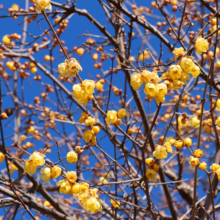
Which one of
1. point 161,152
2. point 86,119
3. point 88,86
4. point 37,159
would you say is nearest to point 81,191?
point 37,159

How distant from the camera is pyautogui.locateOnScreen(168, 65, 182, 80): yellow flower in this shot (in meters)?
1.78

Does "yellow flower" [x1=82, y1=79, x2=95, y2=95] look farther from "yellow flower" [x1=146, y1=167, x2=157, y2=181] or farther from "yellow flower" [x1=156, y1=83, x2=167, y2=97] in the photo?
"yellow flower" [x1=146, y1=167, x2=157, y2=181]

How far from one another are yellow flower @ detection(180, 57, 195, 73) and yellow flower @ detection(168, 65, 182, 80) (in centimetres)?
3

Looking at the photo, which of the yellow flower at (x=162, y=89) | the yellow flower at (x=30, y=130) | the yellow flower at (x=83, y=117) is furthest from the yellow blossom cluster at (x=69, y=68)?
the yellow flower at (x=30, y=130)

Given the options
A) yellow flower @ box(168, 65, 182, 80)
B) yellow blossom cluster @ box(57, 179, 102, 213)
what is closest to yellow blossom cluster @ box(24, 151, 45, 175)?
yellow blossom cluster @ box(57, 179, 102, 213)

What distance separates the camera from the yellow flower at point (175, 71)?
1.78 meters

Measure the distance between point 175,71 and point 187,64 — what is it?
0.08 metres

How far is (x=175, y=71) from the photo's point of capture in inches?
70.1

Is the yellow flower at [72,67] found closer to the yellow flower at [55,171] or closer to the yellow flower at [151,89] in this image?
the yellow flower at [151,89]

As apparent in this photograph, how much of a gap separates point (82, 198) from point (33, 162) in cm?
42

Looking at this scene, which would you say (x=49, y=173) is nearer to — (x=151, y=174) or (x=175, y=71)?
(x=151, y=174)

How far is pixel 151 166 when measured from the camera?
2.21m

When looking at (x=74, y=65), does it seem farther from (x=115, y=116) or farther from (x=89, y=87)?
(x=115, y=116)

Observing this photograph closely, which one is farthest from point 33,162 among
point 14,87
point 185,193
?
point 14,87
